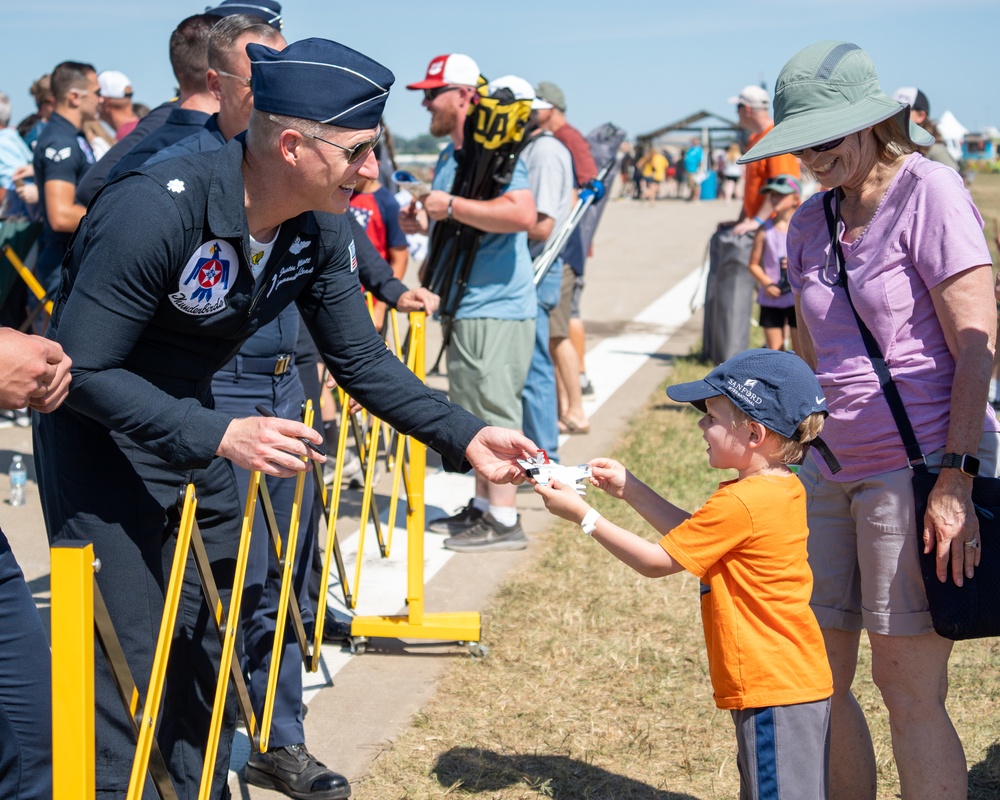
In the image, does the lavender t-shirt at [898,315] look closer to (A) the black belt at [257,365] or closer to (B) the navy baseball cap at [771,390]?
(B) the navy baseball cap at [771,390]

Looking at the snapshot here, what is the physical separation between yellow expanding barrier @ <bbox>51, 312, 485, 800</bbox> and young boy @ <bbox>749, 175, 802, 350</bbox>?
13.1 feet

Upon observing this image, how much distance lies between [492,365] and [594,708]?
205 cm

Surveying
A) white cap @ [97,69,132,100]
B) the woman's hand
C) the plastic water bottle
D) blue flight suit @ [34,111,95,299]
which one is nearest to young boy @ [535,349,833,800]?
the woman's hand

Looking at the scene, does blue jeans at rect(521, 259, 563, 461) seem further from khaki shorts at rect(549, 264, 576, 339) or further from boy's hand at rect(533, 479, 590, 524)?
boy's hand at rect(533, 479, 590, 524)

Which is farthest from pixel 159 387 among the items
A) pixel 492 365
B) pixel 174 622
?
pixel 492 365

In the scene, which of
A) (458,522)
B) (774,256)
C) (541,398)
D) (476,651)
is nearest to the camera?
(476,651)

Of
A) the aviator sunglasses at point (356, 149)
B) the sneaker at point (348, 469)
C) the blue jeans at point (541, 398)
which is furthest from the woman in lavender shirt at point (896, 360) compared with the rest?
the sneaker at point (348, 469)

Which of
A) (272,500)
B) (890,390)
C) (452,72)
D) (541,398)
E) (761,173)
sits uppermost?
(452,72)

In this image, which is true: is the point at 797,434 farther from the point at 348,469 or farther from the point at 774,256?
the point at 774,256

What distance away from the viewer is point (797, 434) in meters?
2.75

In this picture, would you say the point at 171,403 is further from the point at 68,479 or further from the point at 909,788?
the point at 909,788

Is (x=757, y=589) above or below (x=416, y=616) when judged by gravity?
above

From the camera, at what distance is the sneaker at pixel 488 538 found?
19.1ft

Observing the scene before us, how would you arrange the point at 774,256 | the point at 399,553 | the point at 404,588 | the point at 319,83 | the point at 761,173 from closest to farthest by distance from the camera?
the point at 319,83 → the point at 404,588 → the point at 399,553 → the point at 774,256 → the point at 761,173
